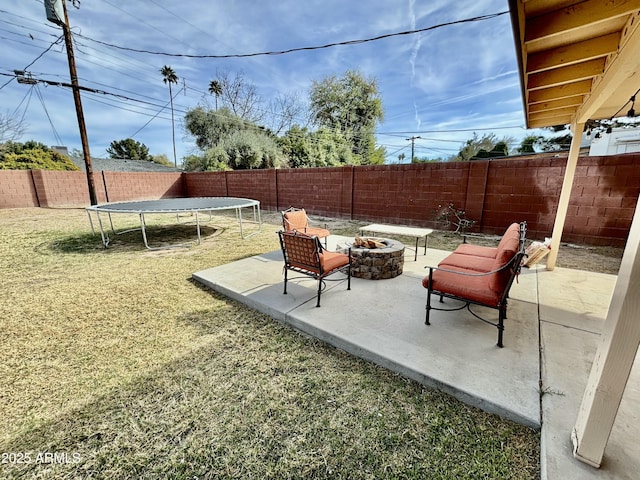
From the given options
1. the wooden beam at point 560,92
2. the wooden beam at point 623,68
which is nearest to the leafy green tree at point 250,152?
the wooden beam at point 560,92

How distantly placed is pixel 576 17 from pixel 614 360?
2.00 meters

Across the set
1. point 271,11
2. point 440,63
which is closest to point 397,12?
point 271,11

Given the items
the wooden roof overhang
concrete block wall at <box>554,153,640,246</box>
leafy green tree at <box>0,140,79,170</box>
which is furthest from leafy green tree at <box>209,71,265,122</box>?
the wooden roof overhang

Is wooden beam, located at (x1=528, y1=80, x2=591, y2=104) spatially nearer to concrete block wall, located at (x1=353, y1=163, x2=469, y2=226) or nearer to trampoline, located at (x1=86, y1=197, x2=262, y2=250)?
concrete block wall, located at (x1=353, y1=163, x2=469, y2=226)

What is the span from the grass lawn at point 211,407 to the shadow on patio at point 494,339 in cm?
11

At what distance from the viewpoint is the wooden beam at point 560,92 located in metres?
2.69

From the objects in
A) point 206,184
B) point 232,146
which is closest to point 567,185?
point 206,184

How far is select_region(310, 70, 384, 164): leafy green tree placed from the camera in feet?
65.2

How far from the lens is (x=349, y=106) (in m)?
20.2

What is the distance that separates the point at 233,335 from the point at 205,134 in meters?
20.9

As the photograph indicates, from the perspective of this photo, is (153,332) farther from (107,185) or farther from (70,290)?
(107,185)

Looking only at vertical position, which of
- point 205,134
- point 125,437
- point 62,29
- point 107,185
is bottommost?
point 125,437

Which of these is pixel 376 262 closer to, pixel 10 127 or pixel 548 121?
pixel 548 121

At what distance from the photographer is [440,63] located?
13.1 m
